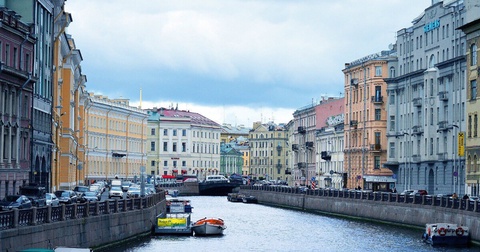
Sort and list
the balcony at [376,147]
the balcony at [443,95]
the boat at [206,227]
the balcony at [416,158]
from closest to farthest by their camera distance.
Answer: the boat at [206,227] < the balcony at [443,95] < the balcony at [416,158] < the balcony at [376,147]

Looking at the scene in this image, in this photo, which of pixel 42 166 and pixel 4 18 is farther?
pixel 42 166

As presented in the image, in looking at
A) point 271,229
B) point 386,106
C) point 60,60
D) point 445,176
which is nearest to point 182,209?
point 271,229

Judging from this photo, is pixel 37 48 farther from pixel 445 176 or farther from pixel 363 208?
pixel 445 176

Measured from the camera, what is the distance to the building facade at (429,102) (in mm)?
101062

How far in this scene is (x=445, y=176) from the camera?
338 ft

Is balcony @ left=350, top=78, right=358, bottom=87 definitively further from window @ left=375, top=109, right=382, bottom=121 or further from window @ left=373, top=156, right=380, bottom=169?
window @ left=373, top=156, right=380, bottom=169

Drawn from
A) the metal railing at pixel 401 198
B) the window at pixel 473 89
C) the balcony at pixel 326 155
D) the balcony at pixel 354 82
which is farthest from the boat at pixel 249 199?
the window at pixel 473 89

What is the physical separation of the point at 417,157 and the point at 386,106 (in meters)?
21.5

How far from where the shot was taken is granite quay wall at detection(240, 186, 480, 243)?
6675 centimetres

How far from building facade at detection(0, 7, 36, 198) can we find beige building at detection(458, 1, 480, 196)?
110 ft

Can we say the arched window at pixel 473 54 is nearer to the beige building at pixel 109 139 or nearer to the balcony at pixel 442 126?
the balcony at pixel 442 126

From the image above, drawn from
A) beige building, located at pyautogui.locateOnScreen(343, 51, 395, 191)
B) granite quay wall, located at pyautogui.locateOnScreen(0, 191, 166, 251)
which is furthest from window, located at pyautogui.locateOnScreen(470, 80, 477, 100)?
beige building, located at pyautogui.locateOnScreen(343, 51, 395, 191)

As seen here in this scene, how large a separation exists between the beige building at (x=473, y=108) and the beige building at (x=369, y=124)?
4097 centimetres

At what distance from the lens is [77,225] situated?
49344 mm
